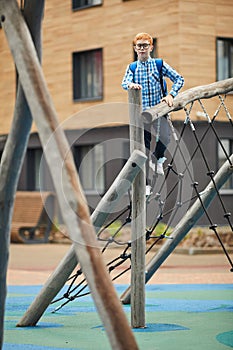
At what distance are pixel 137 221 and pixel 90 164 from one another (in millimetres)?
20703

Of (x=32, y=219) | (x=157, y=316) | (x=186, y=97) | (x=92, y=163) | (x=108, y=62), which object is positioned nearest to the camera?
(x=186, y=97)

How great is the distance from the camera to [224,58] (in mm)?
25781

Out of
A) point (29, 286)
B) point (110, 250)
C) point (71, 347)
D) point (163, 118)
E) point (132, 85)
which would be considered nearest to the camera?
point (71, 347)

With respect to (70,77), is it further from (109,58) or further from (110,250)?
(110,250)

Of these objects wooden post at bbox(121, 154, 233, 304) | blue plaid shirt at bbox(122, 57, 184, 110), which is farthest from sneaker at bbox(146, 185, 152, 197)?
wooden post at bbox(121, 154, 233, 304)

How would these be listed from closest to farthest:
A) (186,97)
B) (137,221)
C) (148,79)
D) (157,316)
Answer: (137,221) < (148,79) < (186,97) < (157,316)

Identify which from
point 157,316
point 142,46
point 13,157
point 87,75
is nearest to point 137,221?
point 142,46

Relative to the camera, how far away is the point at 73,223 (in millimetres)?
4797

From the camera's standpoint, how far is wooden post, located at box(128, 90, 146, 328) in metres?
7.15

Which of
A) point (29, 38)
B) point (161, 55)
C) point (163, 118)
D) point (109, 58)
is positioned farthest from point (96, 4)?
point (29, 38)

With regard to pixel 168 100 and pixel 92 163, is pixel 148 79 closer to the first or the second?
pixel 168 100

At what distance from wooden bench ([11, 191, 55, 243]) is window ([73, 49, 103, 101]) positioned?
4059mm

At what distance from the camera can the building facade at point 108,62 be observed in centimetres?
2423

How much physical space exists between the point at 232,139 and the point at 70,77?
5.39m
